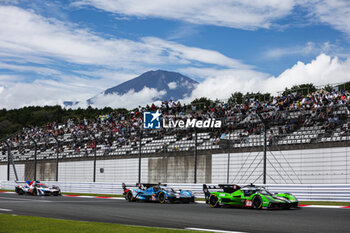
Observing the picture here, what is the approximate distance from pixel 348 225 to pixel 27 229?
23.1 ft

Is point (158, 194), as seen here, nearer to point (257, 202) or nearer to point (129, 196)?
point (129, 196)

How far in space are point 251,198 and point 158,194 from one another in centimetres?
546

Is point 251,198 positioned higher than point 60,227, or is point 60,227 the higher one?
point 251,198

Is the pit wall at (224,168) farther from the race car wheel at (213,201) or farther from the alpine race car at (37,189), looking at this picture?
the race car wheel at (213,201)

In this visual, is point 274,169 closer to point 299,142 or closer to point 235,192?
point 299,142

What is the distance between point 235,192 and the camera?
16.1 metres

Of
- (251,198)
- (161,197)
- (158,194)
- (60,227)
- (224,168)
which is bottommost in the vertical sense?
(161,197)

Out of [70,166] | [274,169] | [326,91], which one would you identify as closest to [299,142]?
[274,169]

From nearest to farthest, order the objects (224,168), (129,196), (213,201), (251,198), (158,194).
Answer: (251,198) → (213,201) → (158,194) → (129,196) → (224,168)

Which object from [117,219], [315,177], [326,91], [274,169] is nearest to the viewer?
[117,219]

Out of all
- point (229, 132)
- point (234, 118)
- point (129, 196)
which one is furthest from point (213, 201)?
point (234, 118)

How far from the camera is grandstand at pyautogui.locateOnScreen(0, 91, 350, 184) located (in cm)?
2291

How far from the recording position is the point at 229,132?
25.7 metres

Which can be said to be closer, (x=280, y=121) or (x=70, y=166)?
(x=280, y=121)
